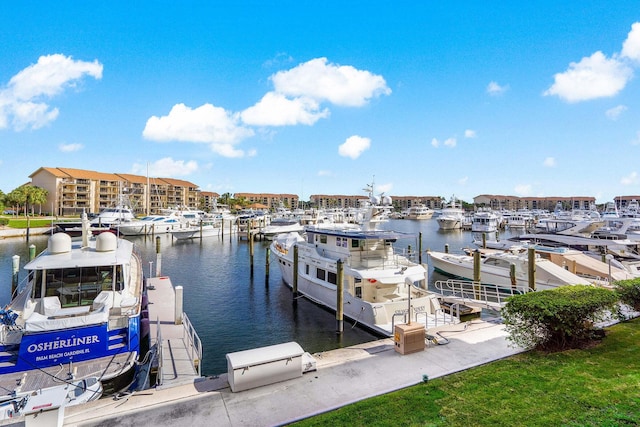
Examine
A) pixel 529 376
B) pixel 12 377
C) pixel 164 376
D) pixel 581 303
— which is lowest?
pixel 164 376

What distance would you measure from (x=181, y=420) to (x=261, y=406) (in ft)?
5.09

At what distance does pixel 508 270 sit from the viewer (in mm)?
26984

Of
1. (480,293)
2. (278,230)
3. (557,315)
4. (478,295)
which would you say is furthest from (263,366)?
(278,230)

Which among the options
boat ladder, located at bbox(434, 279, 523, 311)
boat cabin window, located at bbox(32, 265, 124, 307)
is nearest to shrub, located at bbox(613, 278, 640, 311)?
boat ladder, located at bbox(434, 279, 523, 311)

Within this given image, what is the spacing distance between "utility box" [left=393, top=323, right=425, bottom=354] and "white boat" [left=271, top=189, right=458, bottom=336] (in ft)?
18.8

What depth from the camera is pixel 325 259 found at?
20.8 m

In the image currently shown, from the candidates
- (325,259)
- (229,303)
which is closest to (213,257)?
(229,303)

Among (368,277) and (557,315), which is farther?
(368,277)

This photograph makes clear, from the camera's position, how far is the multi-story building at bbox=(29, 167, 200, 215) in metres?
90.1

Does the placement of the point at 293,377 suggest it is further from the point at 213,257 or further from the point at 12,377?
the point at 213,257

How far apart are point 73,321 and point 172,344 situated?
403cm

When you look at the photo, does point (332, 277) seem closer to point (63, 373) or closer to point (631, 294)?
point (631, 294)

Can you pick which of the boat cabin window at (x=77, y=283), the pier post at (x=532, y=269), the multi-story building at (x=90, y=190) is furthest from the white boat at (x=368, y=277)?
the multi-story building at (x=90, y=190)

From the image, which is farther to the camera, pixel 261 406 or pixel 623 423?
pixel 261 406
